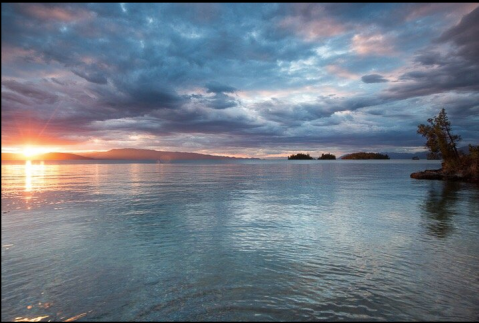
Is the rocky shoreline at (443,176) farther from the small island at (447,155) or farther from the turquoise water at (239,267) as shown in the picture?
the turquoise water at (239,267)

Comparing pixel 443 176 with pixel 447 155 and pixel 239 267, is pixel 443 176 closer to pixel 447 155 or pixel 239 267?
pixel 447 155

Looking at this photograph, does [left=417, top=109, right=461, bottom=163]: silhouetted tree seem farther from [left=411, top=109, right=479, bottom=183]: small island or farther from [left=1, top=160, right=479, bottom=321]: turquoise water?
[left=1, top=160, right=479, bottom=321]: turquoise water

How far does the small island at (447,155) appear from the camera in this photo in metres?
68.2

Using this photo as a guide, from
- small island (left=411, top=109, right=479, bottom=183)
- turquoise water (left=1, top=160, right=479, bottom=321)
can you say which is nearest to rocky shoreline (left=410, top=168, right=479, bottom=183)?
small island (left=411, top=109, right=479, bottom=183)

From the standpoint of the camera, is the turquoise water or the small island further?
the small island

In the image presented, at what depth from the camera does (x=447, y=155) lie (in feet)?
255

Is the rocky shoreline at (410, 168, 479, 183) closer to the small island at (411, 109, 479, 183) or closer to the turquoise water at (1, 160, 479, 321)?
the small island at (411, 109, 479, 183)

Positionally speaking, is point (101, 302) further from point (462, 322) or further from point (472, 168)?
point (472, 168)

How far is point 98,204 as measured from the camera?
32.6 m

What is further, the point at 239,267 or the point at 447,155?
the point at 447,155

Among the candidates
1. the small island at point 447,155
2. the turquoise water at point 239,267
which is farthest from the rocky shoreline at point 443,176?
the turquoise water at point 239,267

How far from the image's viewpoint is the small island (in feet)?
224

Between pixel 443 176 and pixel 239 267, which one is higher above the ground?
pixel 239 267

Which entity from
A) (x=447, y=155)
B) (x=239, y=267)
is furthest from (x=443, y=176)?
(x=239, y=267)
